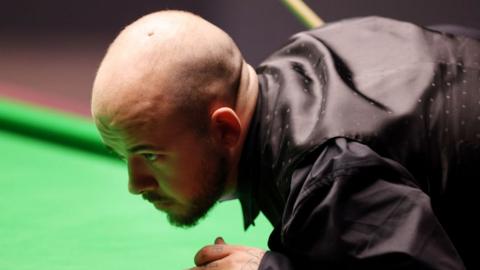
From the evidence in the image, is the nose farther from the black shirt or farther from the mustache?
the black shirt

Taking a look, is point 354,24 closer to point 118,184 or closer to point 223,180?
point 223,180

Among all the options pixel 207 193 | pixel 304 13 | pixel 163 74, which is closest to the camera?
pixel 163 74

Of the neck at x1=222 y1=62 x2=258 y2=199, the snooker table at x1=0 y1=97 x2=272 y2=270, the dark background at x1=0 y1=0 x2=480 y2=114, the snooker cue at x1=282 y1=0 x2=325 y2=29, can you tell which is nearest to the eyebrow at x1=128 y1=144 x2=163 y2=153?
the neck at x1=222 y1=62 x2=258 y2=199

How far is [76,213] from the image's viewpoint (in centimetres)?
193

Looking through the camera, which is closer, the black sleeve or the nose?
the black sleeve

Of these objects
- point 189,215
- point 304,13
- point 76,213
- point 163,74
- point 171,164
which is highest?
point 163,74

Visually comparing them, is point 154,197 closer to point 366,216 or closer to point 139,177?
point 139,177

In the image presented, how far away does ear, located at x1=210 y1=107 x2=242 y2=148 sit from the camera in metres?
1.21

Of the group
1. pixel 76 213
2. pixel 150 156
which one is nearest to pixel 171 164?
pixel 150 156

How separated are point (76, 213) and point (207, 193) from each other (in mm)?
752

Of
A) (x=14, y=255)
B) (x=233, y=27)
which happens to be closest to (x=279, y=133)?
(x=14, y=255)

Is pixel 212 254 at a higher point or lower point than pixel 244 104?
lower

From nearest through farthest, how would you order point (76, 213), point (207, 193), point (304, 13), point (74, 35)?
point (207, 193)
point (76, 213)
point (304, 13)
point (74, 35)

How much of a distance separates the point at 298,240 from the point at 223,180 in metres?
0.22
